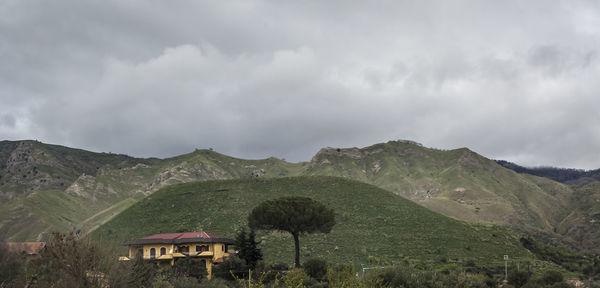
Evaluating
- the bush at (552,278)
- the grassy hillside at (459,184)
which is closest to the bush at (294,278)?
the bush at (552,278)

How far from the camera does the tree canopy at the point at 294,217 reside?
4809cm

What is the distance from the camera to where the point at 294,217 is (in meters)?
48.0

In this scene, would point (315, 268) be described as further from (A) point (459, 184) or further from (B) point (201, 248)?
(A) point (459, 184)

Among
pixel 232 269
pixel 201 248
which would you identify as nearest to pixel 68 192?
pixel 201 248

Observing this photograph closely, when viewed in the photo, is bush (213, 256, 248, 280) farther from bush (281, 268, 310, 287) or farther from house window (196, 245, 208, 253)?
bush (281, 268, 310, 287)

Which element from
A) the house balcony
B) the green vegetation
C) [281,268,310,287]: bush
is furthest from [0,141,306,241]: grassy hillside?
[281,268,310,287]: bush

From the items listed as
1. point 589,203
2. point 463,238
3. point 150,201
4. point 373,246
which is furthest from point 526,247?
point 589,203

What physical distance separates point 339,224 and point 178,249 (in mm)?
28394

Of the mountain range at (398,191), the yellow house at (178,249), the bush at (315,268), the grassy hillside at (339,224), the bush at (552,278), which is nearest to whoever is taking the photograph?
the bush at (315,268)

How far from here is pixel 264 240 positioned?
65.7 m

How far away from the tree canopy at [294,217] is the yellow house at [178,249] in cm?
546

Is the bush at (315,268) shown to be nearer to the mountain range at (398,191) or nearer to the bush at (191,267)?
the bush at (191,267)

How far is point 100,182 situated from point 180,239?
142516mm

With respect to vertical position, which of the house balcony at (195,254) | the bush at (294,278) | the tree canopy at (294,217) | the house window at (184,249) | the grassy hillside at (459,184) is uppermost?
the grassy hillside at (459,184)
